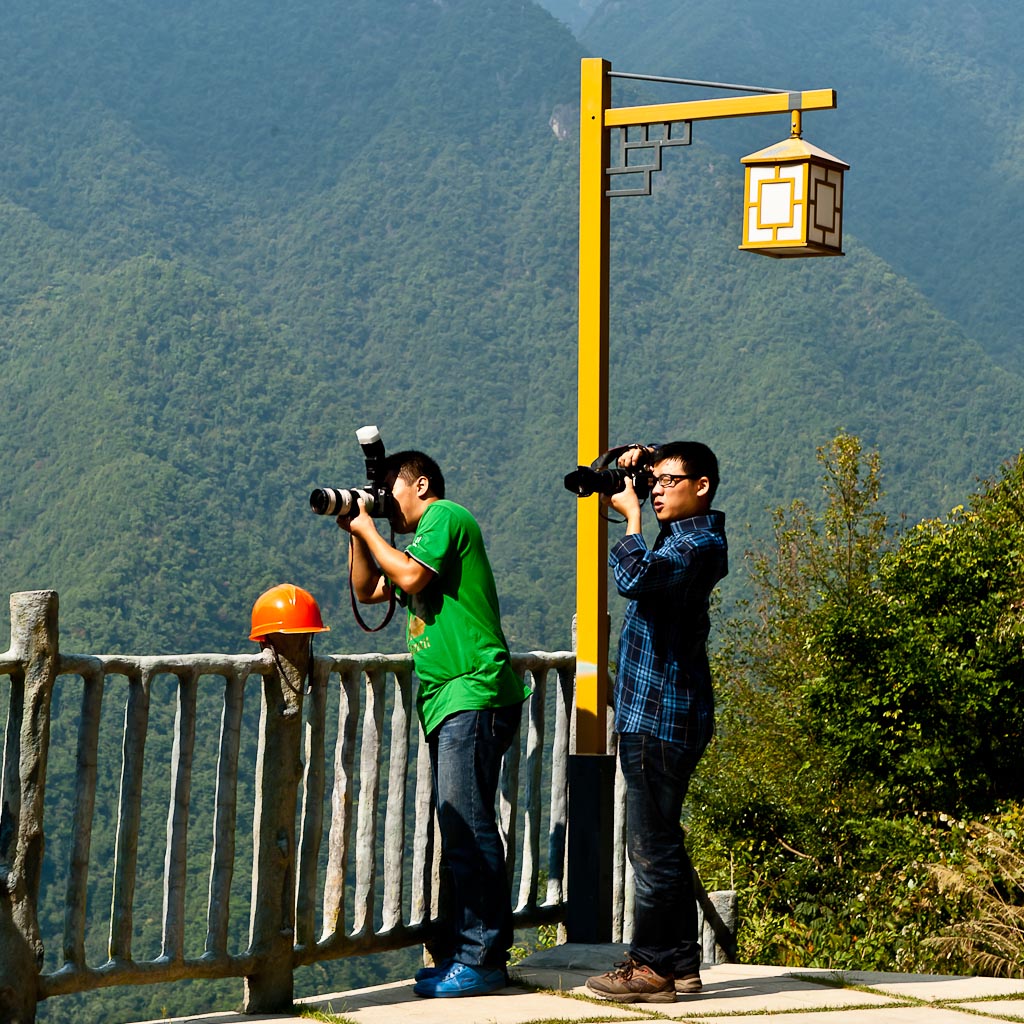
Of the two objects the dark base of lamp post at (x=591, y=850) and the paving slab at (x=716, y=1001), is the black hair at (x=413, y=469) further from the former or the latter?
the paving slab at (x=716, y=1001)

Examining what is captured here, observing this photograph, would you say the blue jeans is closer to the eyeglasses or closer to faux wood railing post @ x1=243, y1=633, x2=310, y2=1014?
faux wood railing post @ x1=243, y1=633, x2=310, y2=1014

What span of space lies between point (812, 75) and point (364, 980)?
106132mm

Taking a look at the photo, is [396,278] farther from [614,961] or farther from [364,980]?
[614,961]

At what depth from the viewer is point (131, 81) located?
11506 cm

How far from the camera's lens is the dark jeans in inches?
197

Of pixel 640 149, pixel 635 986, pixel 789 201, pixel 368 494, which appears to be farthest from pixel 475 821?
pixel 640 149

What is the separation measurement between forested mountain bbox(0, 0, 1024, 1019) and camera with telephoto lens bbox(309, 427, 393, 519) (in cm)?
5686

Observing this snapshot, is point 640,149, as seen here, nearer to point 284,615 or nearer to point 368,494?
point 368,494

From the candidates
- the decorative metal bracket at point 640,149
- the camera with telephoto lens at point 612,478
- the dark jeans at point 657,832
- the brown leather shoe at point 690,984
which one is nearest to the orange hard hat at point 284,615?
the camera with telephoto lens at point 612,478

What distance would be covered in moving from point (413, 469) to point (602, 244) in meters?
1.61

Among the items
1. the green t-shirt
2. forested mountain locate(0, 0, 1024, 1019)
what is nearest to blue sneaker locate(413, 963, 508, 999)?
the green t-shirt

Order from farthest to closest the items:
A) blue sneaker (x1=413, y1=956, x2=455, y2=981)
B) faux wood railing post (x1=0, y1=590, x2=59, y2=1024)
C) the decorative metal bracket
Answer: the decorative metal bracket, blue sneaker (x1=413, y1=956, x2=455, y2=981), faux wood railing post (x1=0, y1=590, x2=59, y2=1024)

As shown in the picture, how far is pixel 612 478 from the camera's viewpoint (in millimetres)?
5219

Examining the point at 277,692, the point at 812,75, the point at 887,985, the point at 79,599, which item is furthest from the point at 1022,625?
the point at 812,75
